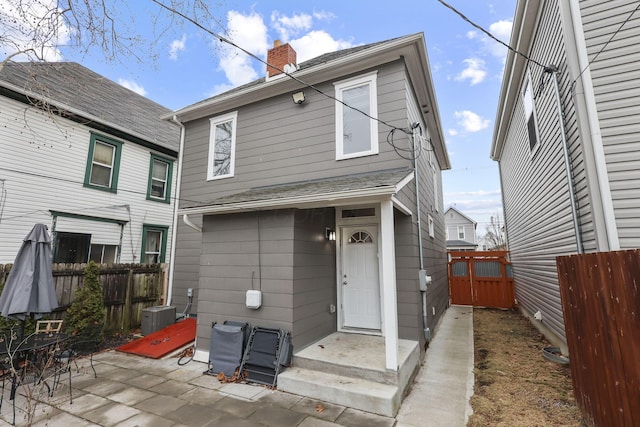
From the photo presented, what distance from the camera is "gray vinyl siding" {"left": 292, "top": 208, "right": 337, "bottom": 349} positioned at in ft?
15.3

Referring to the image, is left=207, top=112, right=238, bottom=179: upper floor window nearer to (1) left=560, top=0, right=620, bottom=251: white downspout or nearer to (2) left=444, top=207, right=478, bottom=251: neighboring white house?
(1) left=560, top=0, right=620, bottom=251: white downspout

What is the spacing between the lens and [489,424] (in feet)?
10.4

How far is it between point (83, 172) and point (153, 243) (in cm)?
292

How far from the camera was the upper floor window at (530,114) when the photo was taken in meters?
6.21

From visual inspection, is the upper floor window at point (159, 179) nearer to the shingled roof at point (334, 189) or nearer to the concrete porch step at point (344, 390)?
the shingled roof at point (334, 189)

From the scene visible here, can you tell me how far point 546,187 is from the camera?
5906 mm

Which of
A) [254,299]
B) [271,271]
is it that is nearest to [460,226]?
[271,271]

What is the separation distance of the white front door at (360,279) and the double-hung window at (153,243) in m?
7.02

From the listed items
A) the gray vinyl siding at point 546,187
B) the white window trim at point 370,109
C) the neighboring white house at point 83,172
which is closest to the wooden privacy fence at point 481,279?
the gray vinyl siding at point 546,187

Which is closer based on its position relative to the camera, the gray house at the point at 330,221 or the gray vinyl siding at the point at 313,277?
the gray house at the point at 330,221

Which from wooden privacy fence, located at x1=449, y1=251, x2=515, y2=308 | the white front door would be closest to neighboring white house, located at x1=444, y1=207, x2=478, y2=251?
wooden privacy fence, located at x1=449, y1=251, x2=515, y2=308

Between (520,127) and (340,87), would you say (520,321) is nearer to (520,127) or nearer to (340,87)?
(520,127)

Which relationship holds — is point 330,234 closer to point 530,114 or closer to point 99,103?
point 530,114

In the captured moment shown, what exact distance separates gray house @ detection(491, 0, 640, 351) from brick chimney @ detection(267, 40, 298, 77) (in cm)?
458
